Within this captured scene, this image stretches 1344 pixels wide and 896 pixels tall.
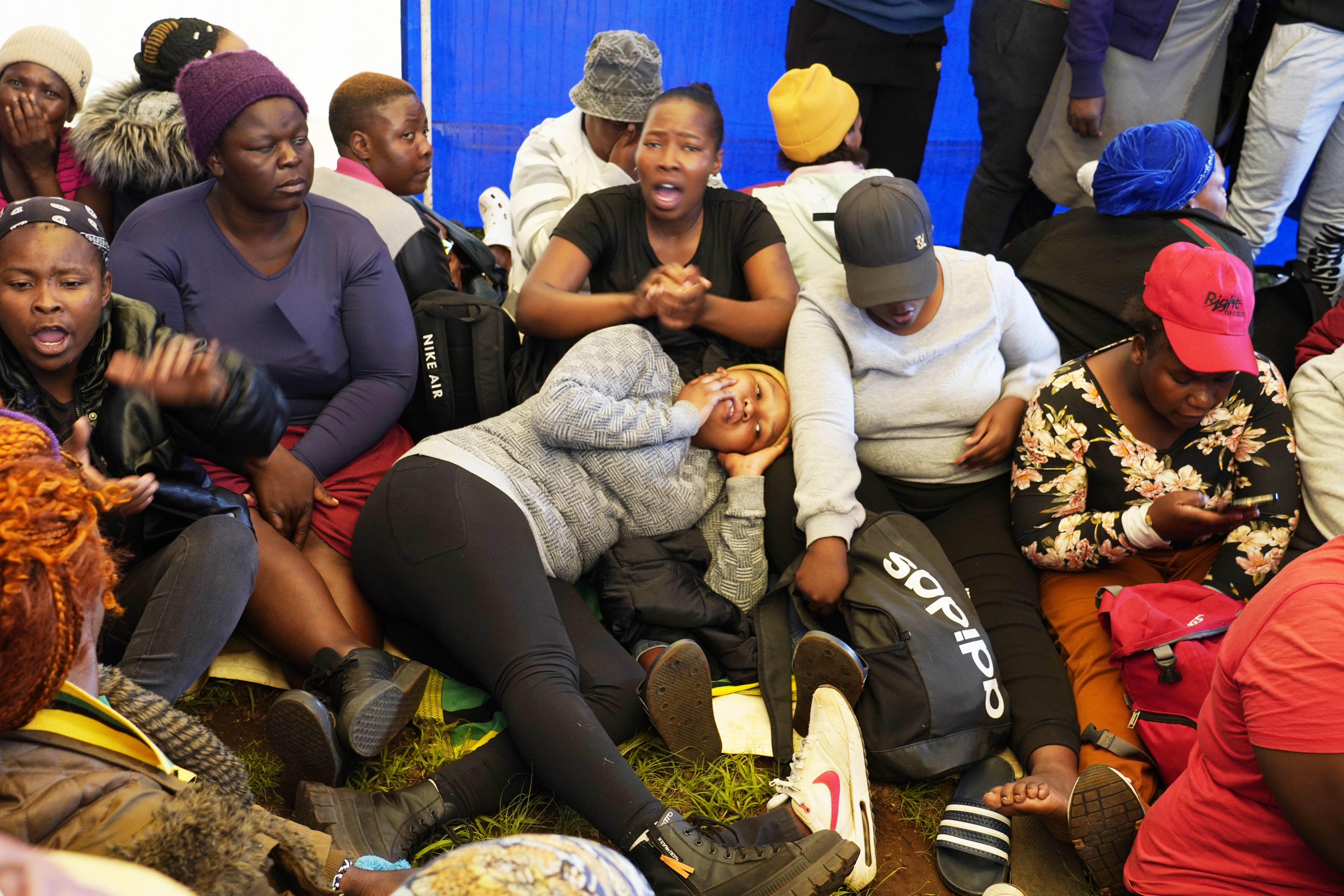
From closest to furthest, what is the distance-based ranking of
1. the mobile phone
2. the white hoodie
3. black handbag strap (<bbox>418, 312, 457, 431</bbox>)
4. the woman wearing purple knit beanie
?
the woman wearing purple knit beanie → the mobile phone → black handbag strap (<bbox>418, 312, 457, 431</bbox>) → the white hoodie

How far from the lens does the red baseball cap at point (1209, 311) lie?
2.31 meters

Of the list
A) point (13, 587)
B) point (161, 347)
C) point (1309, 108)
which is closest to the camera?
point (13, 587)

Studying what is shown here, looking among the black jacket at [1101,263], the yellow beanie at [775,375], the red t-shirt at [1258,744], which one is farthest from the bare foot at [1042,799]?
the black jacket at [1101,263]

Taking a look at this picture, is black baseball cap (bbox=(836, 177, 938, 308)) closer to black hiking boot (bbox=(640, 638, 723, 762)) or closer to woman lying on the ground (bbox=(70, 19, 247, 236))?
black hiking boot (bbox=(640, 638, 723, 762))

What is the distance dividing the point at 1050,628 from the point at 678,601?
0.97 m

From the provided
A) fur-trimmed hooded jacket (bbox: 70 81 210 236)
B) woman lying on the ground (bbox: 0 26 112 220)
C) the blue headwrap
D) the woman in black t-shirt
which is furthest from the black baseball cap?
woman lying on the ground (bbox: 0 26 112 220)

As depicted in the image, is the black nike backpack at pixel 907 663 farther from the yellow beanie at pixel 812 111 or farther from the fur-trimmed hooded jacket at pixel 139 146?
the fur-trimmed hooded jacket at pixel 139 146

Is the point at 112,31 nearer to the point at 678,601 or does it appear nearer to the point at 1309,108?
the point at 678,601

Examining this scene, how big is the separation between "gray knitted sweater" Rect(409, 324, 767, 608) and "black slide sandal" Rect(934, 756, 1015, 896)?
0.75 metres

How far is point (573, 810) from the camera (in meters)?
2.11

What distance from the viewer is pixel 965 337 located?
275 cm

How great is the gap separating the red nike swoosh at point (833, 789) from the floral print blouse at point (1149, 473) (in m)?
0.87

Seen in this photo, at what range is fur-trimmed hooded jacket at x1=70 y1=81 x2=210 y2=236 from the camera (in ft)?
10.4

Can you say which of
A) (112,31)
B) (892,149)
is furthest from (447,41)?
(892,149)
